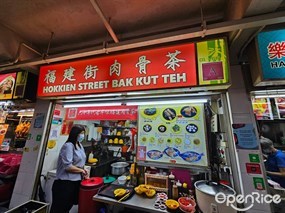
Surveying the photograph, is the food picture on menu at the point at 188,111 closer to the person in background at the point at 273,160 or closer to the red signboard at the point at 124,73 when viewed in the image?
the red signboard at the point at 124,73

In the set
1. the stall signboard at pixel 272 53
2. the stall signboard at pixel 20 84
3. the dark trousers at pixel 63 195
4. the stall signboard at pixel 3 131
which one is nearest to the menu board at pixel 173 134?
the stall signboard at pixel 272 53

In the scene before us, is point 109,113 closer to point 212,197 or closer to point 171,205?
point 171,205

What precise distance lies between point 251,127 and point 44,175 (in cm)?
358

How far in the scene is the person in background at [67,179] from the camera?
2.16m

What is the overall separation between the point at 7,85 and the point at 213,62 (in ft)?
12.2

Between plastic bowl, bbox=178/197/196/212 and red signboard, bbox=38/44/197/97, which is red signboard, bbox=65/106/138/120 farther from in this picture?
plastic bowl, bbox=178/197/196/212

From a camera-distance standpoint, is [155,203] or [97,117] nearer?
[155,203]

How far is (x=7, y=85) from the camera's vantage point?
2.75 metres

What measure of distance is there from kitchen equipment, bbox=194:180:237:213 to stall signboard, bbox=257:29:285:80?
130 cm

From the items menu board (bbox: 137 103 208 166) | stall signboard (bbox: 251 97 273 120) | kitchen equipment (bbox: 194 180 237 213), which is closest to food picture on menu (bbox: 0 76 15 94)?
menu board (bbox: 137 103 208 166)

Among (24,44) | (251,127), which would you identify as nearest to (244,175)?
(251,127)

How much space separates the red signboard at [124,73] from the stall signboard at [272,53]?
2.32ft

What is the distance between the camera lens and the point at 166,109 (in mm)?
2383

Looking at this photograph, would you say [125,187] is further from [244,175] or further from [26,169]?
[26,169]
